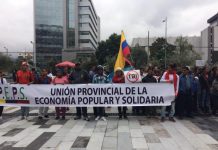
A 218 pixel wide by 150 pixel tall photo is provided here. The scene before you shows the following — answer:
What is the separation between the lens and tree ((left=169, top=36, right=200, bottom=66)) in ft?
215

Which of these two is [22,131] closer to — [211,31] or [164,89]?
[164,89]

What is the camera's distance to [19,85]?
1121 cm

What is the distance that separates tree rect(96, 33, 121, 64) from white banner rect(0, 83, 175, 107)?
5450cm

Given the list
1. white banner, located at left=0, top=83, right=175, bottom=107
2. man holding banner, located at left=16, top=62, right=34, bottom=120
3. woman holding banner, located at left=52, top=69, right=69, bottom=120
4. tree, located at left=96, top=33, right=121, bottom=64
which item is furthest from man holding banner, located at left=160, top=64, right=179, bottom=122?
tree, located at left=96, top=33, right=121, bottom=64

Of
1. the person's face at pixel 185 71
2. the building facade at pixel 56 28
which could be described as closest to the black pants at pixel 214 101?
the person's face at pixel 185 71

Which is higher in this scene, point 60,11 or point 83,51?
point 60,11

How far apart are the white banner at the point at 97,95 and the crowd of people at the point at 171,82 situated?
244mm

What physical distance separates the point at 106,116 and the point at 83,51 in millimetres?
88871

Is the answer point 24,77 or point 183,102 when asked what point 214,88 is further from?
point 24,77

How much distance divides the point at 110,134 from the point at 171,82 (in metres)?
3.21

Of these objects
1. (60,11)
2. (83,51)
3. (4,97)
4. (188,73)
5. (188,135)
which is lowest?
(188,135)

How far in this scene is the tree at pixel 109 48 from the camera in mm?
66250

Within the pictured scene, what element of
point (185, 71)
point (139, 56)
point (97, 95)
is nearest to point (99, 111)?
point (97, 95)

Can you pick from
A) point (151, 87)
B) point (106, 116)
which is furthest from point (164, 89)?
point (106, 116)
